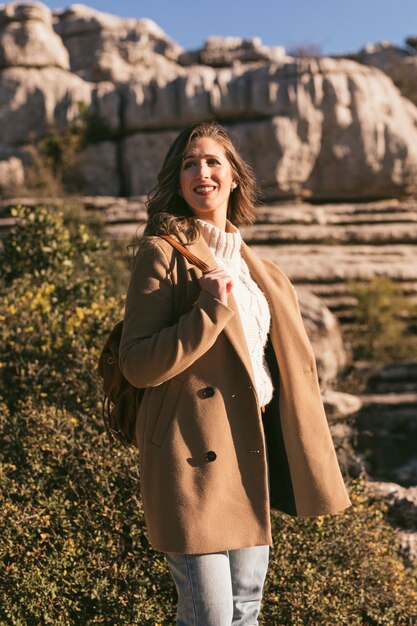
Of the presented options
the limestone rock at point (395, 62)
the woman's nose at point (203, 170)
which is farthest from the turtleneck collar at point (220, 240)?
the limestone rock at point (395, 62)

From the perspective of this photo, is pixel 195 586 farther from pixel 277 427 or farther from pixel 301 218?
pixel 301 218

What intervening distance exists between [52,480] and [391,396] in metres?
6.97

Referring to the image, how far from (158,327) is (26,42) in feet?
59.0

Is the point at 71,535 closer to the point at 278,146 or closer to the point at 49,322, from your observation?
the point at 49,322

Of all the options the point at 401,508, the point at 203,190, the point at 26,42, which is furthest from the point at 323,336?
the point at 26,42

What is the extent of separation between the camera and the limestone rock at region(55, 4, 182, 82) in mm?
25950

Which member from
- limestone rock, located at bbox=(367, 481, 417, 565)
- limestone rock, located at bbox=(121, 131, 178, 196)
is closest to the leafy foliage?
limestone rock, located at bbox=(367, 481, 417, 565)

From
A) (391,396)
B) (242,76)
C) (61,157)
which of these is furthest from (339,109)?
(391,396)

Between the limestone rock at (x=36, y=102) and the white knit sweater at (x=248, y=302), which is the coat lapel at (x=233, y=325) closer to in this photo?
the white knit sweater at (x=248, y=302)

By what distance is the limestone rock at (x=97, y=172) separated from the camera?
620 inches

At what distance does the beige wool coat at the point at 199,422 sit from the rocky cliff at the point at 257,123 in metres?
13.3

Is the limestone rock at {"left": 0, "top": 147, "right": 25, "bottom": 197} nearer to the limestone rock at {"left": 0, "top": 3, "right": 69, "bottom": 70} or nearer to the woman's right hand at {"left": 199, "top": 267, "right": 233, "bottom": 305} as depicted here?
the limestone rock at {"left": 0, "top": 3, "right": 69, "bottom": 70}

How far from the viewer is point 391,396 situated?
9.54 meters

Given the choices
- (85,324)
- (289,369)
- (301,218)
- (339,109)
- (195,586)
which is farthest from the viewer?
(339,109)
